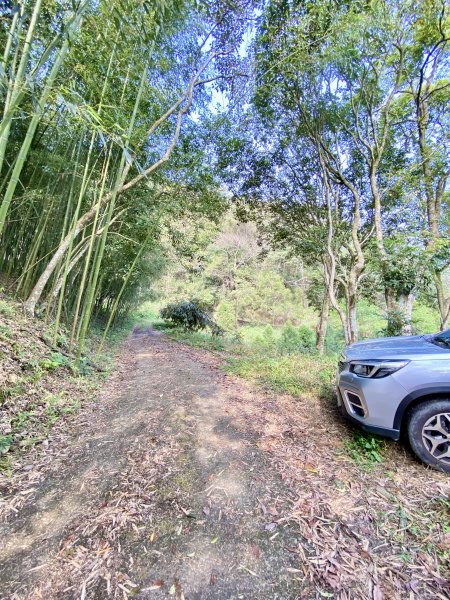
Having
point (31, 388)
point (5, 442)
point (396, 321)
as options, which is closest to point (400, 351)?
point (396, 321)

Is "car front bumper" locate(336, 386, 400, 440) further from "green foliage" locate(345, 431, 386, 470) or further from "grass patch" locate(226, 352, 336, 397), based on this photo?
"grass patch" locate(226, 352, 336, 397)

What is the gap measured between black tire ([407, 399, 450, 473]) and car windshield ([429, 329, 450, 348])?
533mm

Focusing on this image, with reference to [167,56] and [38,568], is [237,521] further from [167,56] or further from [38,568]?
[167,56]

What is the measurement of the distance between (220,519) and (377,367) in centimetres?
154

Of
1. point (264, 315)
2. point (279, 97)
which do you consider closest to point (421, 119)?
point (279, 97)

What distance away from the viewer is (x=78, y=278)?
258 inches

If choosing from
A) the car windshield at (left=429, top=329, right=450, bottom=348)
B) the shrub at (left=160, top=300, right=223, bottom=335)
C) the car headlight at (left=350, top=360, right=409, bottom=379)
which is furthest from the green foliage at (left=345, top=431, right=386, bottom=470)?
the shrub at (left=160, top=300, right=223, bottom=335)

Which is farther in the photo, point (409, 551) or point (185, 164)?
point (185, 164)

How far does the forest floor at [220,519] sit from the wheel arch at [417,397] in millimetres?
→ 328

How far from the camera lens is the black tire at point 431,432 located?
6.01 ft

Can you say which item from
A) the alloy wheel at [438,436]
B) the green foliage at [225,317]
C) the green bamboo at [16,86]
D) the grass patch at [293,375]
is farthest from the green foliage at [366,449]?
the green foliage at [225,317]

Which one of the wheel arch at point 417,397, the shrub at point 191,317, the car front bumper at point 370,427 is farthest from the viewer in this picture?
the shrub at point 191,317

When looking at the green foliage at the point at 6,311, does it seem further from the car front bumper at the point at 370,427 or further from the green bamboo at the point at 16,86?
the car front bumper at the point at 370,427

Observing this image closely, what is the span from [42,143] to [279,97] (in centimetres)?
464
